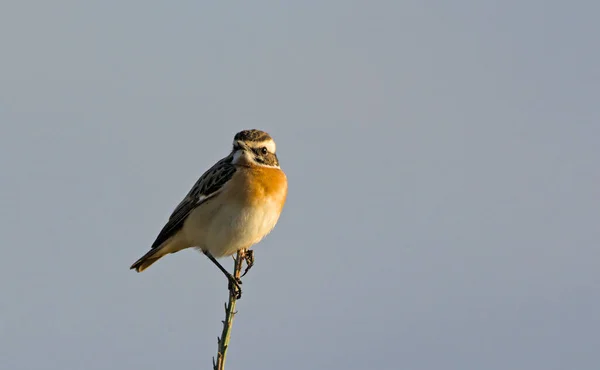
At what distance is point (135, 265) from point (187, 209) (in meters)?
1.10

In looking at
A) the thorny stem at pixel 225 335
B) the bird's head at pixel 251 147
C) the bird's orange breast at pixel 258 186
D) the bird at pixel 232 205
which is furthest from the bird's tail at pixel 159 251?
the thorny stem at pixel 225 335

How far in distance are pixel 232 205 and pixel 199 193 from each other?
0.65 meters

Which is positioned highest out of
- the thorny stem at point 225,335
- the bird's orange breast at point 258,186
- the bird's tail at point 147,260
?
the bird's orange breast at point 258,186

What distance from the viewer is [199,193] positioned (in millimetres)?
12125

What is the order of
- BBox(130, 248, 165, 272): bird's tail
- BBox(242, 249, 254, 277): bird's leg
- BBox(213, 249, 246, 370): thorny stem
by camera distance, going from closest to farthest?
BBox(213, 249, 246, 370): thorny stem
BBox(242, 249, 254, 277): bird's leg
BBox(130, 248, 165, 272): bird's tail

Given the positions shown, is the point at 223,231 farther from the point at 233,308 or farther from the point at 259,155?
the point at 233,308

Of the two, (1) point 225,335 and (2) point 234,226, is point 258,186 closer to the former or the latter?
(2) point 234,226

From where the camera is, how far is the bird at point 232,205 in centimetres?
1162

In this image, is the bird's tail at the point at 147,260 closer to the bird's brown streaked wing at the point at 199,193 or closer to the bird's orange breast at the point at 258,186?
the bird's brown streaked wing at the point at 199,193

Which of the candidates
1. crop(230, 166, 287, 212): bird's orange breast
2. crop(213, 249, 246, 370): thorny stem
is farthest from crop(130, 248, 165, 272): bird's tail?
crop(213, 249, 246, 370): thorny stem

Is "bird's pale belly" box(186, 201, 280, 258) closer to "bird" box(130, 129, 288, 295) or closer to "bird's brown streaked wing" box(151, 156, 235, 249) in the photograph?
"bird" box(130, 129, 288, 295)

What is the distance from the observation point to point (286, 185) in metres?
12.2

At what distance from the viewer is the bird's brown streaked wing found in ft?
39.1

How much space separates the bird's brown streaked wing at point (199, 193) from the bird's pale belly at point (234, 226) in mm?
266
